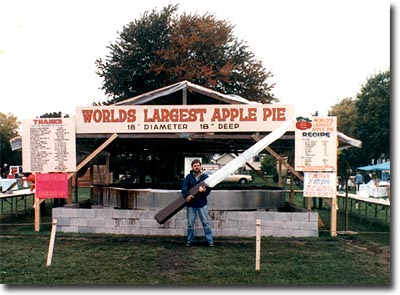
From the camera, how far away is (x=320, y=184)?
36.2 feet

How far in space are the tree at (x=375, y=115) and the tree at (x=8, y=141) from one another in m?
7.76

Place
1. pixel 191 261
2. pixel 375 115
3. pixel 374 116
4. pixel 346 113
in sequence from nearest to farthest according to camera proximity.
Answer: pixel 191 261, pixel 375 115, pixel 374 116, pixel 346 113

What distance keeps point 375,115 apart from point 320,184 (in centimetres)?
197

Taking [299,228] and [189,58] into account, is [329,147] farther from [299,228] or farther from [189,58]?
[189,58]

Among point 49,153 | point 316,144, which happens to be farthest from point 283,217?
point 49,153

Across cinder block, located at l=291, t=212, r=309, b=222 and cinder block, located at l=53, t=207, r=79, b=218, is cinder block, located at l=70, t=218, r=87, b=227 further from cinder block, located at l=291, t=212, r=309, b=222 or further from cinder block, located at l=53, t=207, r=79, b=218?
cinder block, located at l=291, t=212, r=309, b=222

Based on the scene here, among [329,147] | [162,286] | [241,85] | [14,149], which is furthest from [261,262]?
[241,85]

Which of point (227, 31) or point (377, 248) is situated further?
point (227, 31)

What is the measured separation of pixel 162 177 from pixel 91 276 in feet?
46.2

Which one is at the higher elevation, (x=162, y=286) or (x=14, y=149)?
(x=14, y=149)

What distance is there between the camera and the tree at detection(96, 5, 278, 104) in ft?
76.9

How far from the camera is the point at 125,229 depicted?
11.3 meters

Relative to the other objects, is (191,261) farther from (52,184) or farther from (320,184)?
(52,184)

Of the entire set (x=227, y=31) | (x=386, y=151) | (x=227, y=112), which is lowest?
(x=386, y=151)
